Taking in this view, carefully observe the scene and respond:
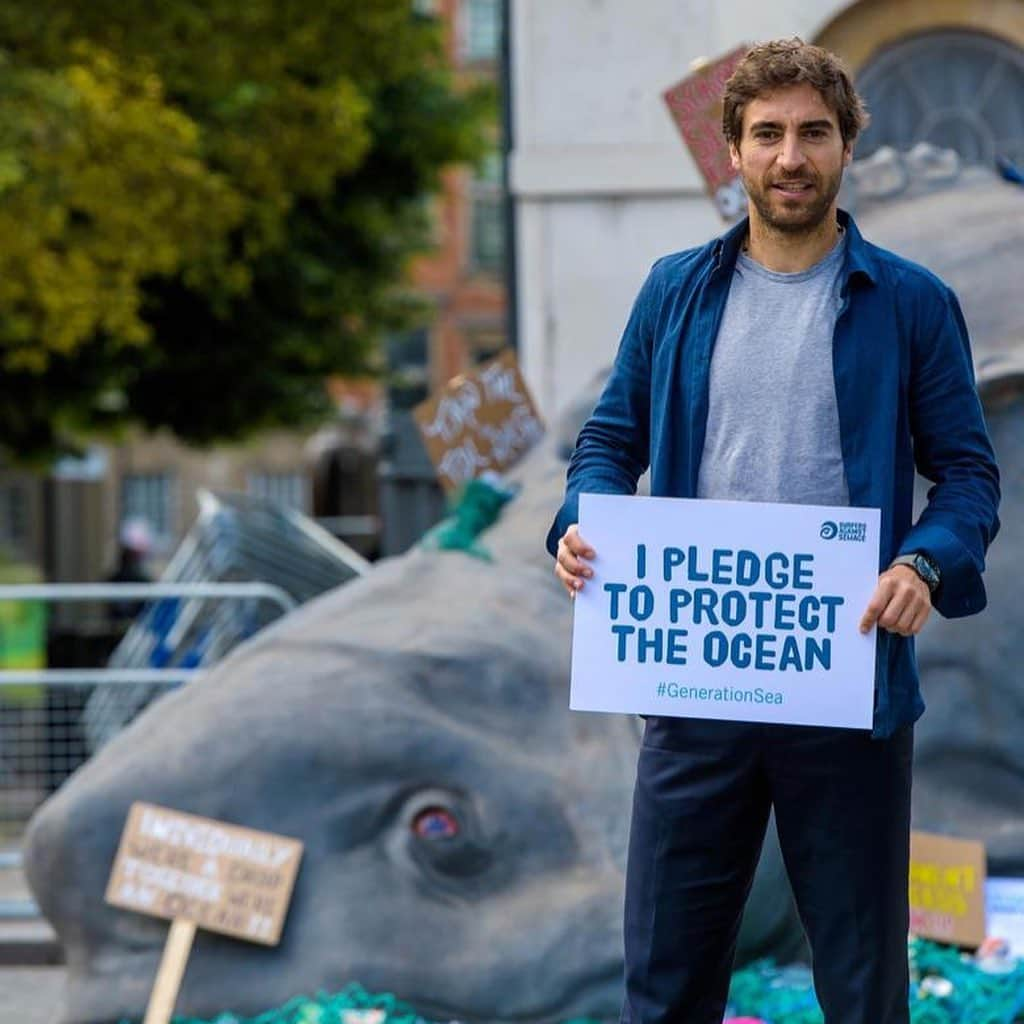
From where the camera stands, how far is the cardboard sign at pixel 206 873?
4480 mm

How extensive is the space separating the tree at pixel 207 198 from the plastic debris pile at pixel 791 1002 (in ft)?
29.7

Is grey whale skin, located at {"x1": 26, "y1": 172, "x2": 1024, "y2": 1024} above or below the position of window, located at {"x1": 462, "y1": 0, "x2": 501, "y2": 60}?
below

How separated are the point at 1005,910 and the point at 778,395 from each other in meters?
2.18

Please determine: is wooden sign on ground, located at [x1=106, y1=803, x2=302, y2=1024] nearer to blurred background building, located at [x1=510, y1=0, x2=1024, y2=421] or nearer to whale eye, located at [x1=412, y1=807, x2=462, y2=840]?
whale eye, located at [x1=412, y1=807, x2=462, y2=840]

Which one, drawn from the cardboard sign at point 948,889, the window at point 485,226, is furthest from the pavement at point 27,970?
the window at point 485,226

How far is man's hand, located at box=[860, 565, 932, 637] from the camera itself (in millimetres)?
2895

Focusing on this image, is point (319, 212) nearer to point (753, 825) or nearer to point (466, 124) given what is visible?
point (466, 124)

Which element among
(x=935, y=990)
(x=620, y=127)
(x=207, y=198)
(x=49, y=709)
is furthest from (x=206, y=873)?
(x=207, y=198)

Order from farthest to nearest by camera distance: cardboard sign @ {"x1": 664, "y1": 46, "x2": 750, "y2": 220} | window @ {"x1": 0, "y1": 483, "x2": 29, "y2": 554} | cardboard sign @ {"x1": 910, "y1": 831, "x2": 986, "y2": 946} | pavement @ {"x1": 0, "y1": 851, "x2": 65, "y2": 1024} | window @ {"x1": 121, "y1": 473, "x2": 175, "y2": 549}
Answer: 1. window @ {"x1": 121, "y1": 473, "x2": 175, "y2": 549}
2. window @ {"x1": 0, "y1": 483, "x2": 29, "y2": 554}
3. pavement @ {"x1": 0, "y1": 851, "x2": 65, "y2": 1024}
4. cardboard sign @ {"x1": 664, "y1": 46, "x2": 750, "y2": 220}
5. cardboard sign @ {"x1": 910, "y1": 831, "x2": 986, "y2": 946}

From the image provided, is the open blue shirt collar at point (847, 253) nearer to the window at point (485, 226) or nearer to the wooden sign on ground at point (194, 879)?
the wooden sign on ground at point (194, 879)

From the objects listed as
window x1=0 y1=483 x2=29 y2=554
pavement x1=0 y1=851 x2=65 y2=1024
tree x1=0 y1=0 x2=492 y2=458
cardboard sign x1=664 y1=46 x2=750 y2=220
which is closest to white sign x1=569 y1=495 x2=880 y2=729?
cardboard sign x1=664 y1=46 x2=750 y2=220

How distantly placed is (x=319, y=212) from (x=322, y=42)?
2.40 meters

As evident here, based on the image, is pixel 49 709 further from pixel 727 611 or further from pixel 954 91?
pixel 727 611

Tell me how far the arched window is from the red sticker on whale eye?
207 inches
